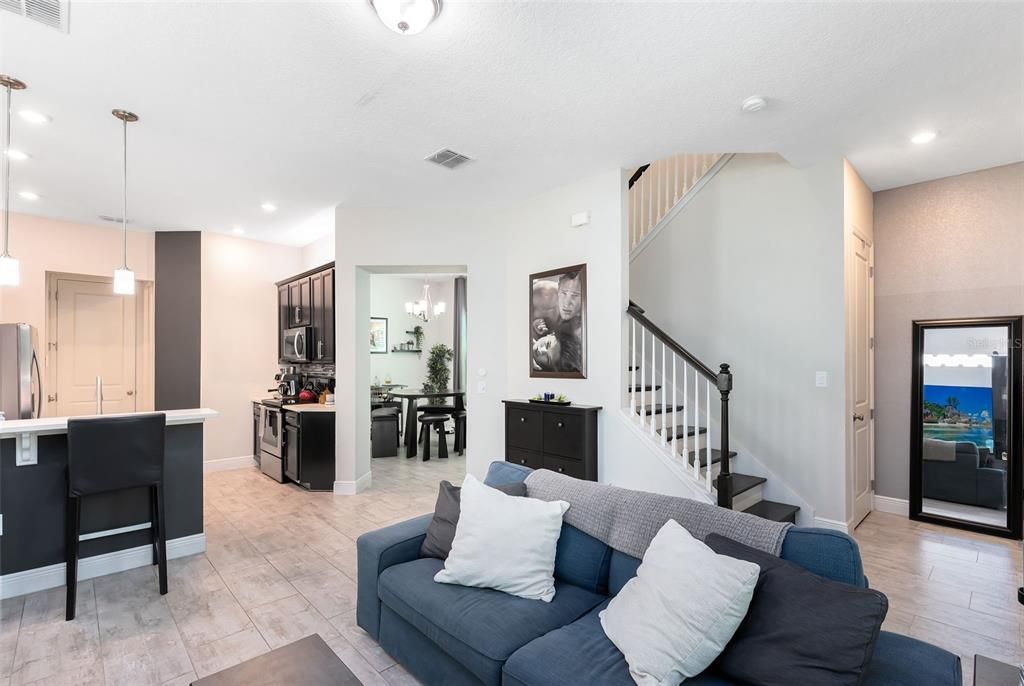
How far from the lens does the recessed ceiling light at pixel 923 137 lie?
351cm

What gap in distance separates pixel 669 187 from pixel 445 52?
3219 mm

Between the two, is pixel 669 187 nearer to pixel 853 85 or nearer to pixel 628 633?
pixel 853 85

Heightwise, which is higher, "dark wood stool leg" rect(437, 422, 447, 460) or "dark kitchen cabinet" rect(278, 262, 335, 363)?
"dark kitchen cabinet" rect(278, 262, 335, 363)

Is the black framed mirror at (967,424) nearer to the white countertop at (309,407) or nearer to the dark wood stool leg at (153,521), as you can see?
the white countertop at (309,407)

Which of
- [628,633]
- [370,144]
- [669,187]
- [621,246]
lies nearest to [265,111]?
[370,144]

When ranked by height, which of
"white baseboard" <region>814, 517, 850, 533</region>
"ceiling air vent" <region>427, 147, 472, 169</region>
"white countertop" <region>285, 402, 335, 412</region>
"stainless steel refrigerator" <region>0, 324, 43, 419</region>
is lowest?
"white baseboard" <region>814, 517, 850, 533</region>

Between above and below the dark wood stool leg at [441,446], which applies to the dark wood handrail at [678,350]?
above

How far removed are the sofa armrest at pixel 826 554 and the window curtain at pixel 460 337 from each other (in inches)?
308

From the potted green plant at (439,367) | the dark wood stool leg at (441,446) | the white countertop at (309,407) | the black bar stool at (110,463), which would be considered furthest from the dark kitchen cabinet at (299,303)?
the potted green plant at (439,367)

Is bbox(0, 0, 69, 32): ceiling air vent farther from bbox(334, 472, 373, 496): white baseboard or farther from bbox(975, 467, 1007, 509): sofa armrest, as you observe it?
bbox(975, 467, 1007, 509): sofa armrest

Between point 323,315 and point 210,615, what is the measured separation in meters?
3.40

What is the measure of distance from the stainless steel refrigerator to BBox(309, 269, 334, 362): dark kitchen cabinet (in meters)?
2.43

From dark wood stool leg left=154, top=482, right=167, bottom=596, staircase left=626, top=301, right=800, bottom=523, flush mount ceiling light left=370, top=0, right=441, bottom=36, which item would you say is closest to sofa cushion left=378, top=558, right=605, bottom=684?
dark wood stool leg left=154, top=482, right=167, bottom=596

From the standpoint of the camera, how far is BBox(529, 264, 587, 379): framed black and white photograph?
4387 millimetres
